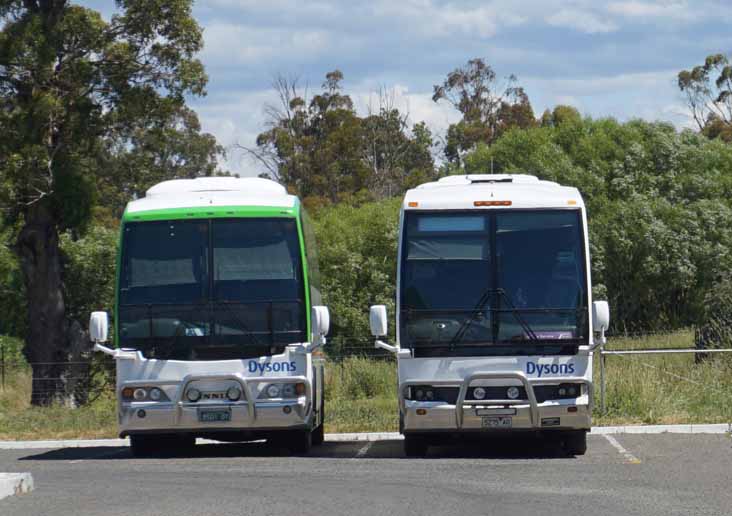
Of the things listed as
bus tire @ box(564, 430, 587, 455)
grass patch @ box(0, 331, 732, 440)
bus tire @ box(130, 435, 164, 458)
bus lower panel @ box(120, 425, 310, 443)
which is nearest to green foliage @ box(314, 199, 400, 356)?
grass patch @ box(0, 331, 732, 440)

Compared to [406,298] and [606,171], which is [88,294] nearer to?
[606,171]

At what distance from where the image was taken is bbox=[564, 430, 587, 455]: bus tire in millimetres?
15883

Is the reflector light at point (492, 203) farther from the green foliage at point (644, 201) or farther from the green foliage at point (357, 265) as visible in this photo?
the green foliage at point (644, 201)

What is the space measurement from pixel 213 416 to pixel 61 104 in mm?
14393

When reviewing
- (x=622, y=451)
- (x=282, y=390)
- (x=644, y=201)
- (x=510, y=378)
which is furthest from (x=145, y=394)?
(x=644, y=201)

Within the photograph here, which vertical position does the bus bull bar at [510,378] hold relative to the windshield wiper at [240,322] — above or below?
below

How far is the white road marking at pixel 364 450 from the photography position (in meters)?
16.7

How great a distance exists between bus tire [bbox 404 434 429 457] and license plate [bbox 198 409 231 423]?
229 cm

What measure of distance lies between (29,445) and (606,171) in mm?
29887

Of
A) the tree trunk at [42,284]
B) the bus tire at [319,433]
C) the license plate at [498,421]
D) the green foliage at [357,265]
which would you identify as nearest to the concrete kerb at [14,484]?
the license plate at [498,421]

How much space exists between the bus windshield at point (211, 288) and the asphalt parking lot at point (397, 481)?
4.79 ft

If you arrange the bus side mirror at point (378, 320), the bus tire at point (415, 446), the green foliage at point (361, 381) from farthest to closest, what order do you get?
the green foliage at point (361, 381), the bus tire at point (415, 446), the bus side mirror at point (378, 320)

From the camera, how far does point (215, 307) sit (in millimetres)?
16078

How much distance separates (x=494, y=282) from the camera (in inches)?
615
